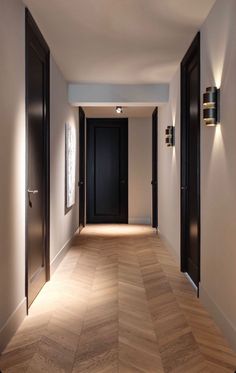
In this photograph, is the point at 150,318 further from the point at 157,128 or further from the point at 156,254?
the point at 157,128

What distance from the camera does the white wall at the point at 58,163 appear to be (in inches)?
208

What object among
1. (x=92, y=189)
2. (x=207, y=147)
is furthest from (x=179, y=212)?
(x=92, y=189)

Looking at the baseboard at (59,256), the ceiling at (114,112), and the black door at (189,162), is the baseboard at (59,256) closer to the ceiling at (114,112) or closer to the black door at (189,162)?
the black door at (189,162)

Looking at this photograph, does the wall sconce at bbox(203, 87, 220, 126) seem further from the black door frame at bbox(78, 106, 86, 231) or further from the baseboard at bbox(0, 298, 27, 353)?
the black door frame at bbox(78, 106, 86, 231)

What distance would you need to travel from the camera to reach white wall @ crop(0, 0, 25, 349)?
298 centimetres

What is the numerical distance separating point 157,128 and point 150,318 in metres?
5.46

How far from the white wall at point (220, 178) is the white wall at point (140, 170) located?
6.21 m

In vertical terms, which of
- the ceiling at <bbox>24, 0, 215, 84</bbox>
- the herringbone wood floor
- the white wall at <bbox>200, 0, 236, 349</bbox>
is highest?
the ceiling at <bbox>24, 0, 215, 84</bbox>

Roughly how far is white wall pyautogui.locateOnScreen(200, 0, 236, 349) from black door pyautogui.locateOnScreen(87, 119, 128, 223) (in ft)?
20.9

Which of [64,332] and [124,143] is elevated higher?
[124,143]

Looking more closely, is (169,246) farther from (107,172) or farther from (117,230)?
(107,172)

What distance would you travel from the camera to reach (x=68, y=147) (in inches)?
267

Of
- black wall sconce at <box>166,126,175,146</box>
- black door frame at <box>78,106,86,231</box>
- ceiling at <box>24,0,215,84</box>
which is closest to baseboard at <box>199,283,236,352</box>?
ceiling at <box>24,0,215,84</box>

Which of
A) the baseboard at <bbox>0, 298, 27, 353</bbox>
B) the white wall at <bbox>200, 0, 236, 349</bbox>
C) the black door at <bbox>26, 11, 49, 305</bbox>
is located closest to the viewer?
the baseboard at <bbox>0, 298, 27, 353</bbox>
